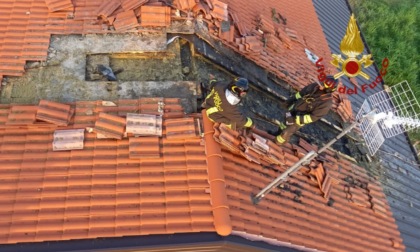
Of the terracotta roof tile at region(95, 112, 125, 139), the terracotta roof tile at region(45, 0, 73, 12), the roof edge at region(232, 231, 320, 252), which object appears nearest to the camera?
the roof edge at region(232, 231, 320, 252)

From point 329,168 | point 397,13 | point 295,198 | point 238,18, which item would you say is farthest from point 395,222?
point 397,13

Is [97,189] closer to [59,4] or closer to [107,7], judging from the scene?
[107,7]

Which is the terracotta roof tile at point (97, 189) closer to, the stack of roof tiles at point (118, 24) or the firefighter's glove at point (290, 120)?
the stack of roof tiles at point (118, 24)

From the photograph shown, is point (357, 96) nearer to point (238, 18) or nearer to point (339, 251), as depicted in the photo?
point (238, 18)

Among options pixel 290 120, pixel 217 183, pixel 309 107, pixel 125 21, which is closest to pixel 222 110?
pixel 217 183

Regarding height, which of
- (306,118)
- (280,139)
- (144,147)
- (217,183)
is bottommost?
(217,183)

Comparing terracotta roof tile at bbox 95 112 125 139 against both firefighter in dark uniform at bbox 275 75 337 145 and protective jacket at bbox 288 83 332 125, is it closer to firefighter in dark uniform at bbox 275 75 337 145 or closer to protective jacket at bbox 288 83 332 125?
firefighter in dark uniform at bbox 275 75 337 145

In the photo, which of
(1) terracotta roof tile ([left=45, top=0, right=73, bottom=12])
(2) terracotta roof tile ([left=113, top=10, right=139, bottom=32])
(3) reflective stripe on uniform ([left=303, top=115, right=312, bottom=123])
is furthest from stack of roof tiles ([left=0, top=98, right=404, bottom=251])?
(1) terracotta roof tile ([left=45, top=0, right=73, bottom=12])
